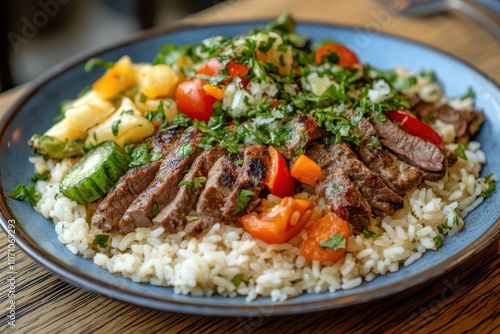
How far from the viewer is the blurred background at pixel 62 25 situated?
26.1 feet

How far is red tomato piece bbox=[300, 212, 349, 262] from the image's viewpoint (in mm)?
3529

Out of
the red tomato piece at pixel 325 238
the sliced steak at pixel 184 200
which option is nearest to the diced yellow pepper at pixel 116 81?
the sliced steak at pixel 184 200

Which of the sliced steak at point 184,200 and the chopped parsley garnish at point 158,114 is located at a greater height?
the chopped parsley garnish at point 158,114

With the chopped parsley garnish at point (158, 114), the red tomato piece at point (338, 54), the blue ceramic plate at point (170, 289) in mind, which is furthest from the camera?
the red tomato piece at point (338, 54)

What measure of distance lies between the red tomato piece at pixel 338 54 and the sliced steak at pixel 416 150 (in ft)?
3.92

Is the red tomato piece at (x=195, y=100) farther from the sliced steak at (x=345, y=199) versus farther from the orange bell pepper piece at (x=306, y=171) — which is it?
the sliced steak at (x=345, y=199)

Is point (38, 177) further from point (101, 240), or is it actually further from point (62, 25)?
point (62, 25)

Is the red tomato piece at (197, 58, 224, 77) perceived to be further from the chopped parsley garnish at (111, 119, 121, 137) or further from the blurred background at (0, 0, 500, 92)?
the blurred background at (0, 0, 500, 92)

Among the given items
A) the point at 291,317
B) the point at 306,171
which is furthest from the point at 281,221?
the point at 291,317

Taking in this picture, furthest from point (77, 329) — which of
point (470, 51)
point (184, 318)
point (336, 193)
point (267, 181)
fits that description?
point (470, 51)

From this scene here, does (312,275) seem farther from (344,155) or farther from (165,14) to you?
(165,14)

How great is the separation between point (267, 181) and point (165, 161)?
0.74 meters

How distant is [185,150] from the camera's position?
3.92 metres

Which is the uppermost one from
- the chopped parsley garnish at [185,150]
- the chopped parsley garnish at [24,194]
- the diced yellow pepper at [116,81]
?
the diced yellow pepper at [116,81]
